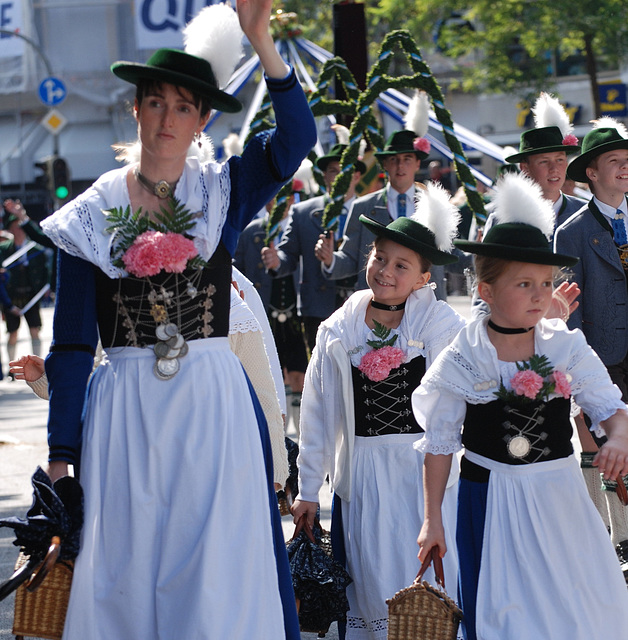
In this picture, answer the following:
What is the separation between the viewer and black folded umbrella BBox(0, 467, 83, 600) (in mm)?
3424

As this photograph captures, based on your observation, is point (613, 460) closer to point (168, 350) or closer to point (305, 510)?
point (168, 350)

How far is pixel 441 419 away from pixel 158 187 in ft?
3.85

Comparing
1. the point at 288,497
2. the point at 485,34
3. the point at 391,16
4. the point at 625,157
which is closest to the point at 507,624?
the point at 288,497

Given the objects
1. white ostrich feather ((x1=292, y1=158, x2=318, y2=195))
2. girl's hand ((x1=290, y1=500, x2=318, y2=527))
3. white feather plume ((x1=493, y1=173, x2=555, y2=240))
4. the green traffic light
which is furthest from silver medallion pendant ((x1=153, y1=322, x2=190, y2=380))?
the green traffic light

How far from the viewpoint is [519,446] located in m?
3.92

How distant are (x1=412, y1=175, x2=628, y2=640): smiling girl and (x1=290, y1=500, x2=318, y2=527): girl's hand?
3.02 ft

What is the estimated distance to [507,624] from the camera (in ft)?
12.5

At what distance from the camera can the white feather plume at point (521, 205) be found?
406cm

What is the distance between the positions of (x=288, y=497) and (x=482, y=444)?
1623 millimetres

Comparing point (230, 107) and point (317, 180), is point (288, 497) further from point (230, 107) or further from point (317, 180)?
point (317, 180)

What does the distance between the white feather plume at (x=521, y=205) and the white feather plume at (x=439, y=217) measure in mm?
814

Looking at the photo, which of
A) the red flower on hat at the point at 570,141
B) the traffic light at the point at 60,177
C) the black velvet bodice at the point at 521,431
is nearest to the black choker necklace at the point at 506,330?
the black velvet bodice at the point at 521,431

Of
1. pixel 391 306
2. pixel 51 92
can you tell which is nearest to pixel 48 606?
pixel 391 306

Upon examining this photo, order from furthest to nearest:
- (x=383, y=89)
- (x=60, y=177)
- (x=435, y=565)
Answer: (x=60, y=177) → (x=383, y=89) → (x=435, y=565)
